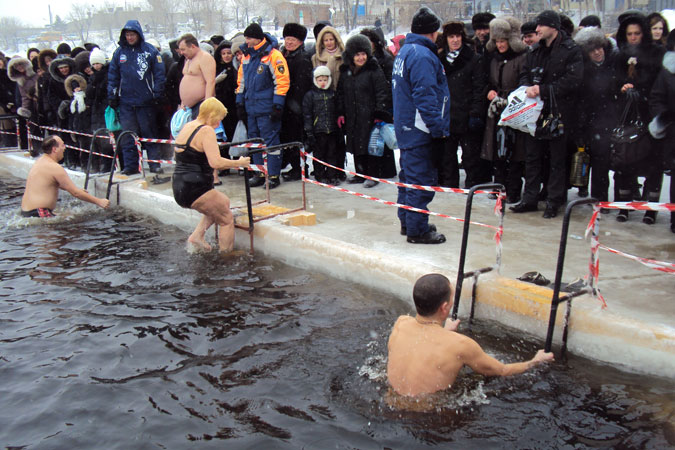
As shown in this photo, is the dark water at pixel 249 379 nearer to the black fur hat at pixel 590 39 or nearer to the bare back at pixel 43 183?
the bare back at pixel 43 183

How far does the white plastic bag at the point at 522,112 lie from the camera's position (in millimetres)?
6871

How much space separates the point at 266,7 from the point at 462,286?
7846 cm

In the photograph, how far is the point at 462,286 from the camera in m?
5.36

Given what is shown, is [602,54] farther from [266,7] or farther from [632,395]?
[266,7]

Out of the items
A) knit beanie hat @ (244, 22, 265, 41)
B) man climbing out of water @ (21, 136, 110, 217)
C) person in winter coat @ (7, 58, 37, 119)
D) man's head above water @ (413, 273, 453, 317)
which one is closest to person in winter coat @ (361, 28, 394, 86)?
knit beanie hat @ (244, 22, 265, 41)

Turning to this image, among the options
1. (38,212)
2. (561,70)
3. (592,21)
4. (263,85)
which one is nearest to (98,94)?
(38,212)

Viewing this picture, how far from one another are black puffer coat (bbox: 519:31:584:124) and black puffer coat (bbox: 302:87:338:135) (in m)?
3.07

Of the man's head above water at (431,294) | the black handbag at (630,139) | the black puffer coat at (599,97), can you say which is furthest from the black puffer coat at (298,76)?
the man's head above water at (431,294)

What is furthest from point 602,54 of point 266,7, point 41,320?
point 266,7

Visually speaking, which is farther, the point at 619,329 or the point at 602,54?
the point at 602,54

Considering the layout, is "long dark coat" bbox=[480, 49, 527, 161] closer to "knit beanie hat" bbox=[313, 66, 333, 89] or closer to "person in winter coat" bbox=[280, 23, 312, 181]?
"knit beanie hat" bbox=[313, 66, 333, 89]

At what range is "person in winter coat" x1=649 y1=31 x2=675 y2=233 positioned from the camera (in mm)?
6086

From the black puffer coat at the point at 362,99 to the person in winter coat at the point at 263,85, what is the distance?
87 centimetres

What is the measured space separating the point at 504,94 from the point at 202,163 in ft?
12.3
